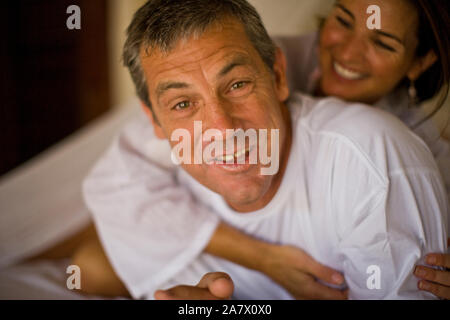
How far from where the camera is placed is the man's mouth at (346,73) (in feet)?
2.66

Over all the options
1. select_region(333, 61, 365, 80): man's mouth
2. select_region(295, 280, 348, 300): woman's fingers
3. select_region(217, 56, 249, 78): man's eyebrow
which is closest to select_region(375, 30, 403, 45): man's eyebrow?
select_region(333, 61, 365, 80): man's mouth

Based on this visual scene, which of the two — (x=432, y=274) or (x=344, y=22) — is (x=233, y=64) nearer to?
(x=344, y=22)

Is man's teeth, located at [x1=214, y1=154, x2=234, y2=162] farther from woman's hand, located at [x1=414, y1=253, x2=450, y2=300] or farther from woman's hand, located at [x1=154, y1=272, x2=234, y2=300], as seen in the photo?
woman's hand, located at [x1=414, y1=253, x2=450, y2=300]

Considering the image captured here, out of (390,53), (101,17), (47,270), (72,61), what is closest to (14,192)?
(47,270)

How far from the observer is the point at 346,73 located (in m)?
0.82

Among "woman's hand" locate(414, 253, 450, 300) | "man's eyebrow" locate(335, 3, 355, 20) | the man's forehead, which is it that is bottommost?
"woman's hand" locate(414, 253, 450, 300)

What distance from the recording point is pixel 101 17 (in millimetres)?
1081

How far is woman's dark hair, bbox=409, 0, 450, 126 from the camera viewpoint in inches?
26.6

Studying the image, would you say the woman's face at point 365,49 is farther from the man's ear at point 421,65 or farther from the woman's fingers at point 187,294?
the woman's fingers at point 187,294

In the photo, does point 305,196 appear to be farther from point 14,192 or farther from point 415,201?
point 14,192

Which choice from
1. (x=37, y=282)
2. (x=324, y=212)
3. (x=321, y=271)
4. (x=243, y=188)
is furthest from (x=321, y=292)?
(x=37, y=282)

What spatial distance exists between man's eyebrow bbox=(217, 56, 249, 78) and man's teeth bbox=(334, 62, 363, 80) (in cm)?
29

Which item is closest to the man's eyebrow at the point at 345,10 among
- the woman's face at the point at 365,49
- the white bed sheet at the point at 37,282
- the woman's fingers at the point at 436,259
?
the woman's face at the point at 365,49

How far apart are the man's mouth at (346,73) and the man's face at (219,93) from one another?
0.63 feet
